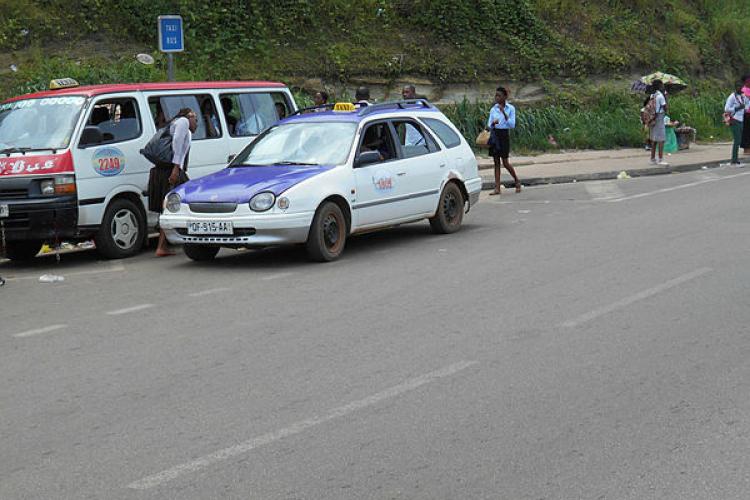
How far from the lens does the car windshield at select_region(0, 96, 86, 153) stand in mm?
13438

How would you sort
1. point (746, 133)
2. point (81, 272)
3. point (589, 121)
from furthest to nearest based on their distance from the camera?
point (589, 121) < point (746, 133) < point (81, 272)

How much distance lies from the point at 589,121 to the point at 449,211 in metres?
15.9

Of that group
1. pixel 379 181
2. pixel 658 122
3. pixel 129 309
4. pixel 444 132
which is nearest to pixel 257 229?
pixel 379 181

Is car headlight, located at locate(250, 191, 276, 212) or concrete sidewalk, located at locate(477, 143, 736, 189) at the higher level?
car headlight, located at locate(250, 191, 276, 212)

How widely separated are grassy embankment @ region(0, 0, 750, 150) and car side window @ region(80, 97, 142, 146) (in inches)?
322

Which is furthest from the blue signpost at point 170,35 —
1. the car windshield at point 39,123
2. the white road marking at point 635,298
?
the white road marking at point 635,298

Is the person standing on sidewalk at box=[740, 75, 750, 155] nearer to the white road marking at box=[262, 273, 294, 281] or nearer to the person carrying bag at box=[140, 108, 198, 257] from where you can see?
the person carrying bag at box=[140, 108, 198, 257]

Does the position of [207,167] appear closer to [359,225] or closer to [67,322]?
[359,225]

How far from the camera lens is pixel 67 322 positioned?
956 cm

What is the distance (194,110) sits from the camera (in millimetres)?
15000

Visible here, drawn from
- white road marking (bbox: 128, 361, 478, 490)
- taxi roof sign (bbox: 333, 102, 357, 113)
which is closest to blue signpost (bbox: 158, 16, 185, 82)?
taxi roof sign (bbox: 333, 102, 357, 113)

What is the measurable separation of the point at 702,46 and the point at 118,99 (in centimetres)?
2783

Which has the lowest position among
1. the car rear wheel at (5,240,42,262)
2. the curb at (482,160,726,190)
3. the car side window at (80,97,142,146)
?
the car rear wheel at (5,240,42,262)

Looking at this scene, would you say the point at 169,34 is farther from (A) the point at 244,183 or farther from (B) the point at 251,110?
(A) the point at 244,183
